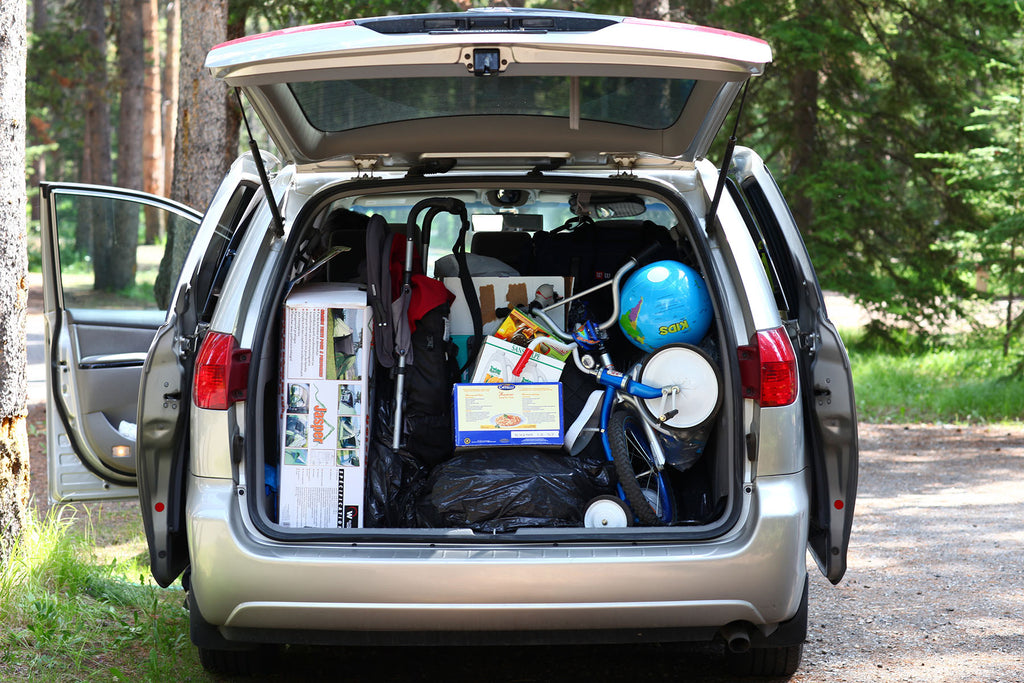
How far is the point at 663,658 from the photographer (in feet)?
13.1

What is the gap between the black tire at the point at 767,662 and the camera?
3.57 meters

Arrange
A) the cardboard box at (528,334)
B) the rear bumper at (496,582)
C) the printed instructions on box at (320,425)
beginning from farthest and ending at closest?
the cardboard box at (528,334) < the printed instructions on box at (320,425) < the rear bumper at (496,582)

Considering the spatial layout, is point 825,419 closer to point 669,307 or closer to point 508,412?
point 669,307

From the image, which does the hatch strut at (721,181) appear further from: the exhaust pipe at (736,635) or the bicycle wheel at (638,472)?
the exhaust pipe at (736,635)

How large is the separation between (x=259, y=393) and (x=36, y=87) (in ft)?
64.6

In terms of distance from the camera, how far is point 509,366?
3.85 m

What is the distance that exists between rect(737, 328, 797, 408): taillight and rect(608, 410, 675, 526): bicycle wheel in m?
0.62

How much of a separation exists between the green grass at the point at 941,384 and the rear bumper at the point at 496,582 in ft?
24.3

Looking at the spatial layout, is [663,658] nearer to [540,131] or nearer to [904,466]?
[540,131]

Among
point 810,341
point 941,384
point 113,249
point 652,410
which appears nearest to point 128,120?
point 113,249

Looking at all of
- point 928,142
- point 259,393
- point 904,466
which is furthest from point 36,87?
point 259,393

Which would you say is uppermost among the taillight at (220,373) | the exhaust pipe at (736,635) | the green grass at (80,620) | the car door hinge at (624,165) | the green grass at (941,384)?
the car door hinge at (624,165)

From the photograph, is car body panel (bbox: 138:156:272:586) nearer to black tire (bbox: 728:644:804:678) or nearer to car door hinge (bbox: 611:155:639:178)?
car door hinge (bbox: 611:155:639:178)

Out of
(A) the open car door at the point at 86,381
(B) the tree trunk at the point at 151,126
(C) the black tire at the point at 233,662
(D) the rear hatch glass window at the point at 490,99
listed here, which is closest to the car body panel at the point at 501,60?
(D) the rear hatch glass window at the point at 490,99
